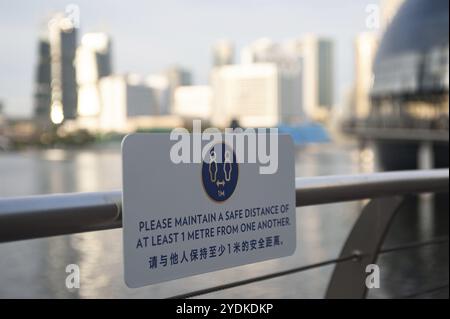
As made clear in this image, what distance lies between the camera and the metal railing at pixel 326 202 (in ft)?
4.88

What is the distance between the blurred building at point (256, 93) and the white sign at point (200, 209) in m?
141

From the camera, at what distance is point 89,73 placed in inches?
4909

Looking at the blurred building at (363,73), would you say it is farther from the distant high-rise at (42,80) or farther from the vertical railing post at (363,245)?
the distant high-rise at (42,80)

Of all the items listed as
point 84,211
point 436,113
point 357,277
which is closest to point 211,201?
point 84,211

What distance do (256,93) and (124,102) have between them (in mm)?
28471

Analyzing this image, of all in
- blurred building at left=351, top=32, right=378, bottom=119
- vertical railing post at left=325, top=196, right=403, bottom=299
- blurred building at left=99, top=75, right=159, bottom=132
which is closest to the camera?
vertical railing post at left=325, top=196, right=403, bottom=299

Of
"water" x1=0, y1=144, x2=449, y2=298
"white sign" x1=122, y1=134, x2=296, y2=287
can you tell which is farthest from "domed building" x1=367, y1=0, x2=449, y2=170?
"white sign" x1=122, y1=134, x2=296, y2=287

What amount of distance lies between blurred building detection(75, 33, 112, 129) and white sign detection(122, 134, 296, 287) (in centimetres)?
11558

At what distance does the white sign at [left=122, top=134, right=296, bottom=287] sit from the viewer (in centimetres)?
159

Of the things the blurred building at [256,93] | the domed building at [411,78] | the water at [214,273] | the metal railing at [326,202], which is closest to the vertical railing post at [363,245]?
the metal railing at [326,202]

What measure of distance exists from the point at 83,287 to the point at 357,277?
3788 millimetres

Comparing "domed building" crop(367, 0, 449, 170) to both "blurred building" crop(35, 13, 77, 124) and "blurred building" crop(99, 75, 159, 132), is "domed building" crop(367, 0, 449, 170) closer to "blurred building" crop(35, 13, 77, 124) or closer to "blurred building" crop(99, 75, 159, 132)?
"blurred building" crop(35, 13, 77, 124)

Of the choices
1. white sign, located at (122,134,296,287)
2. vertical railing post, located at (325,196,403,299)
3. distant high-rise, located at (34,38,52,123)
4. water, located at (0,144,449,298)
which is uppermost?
distant high-rise, located at (34,38,52,123)

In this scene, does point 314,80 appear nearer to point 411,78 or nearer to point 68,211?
point 411,78
